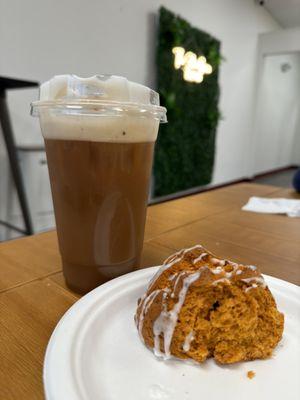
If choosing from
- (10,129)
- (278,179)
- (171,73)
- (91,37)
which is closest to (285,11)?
(278,179)

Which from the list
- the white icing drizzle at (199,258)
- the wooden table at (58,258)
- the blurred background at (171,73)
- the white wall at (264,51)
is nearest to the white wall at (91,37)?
the blurred background at (171,73)

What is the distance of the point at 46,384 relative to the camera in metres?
0.26

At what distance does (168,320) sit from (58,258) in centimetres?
33

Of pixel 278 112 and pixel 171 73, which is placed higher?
pixel 171 73

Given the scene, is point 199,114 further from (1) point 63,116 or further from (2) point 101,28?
(1) point 63,116

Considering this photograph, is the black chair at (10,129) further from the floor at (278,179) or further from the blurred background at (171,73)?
the floor at (278,179)

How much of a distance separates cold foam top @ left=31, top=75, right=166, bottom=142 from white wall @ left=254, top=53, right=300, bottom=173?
16.5 ft

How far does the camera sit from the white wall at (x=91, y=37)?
1.87m

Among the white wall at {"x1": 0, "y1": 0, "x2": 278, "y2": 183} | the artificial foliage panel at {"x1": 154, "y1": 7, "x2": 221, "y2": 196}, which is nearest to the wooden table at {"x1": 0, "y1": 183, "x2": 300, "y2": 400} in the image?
the white wall at {"x1": 0, "y1": 0, "x2": 278, "y2": 183}

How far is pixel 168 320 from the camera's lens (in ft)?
1.13

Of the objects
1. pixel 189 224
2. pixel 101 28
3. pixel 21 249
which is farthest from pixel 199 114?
pixel 21 249

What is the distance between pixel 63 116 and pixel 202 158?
345 centimetres

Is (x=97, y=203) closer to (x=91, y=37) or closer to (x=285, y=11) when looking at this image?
(x=91, y=37)

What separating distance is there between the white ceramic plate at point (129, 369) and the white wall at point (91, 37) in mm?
1892
